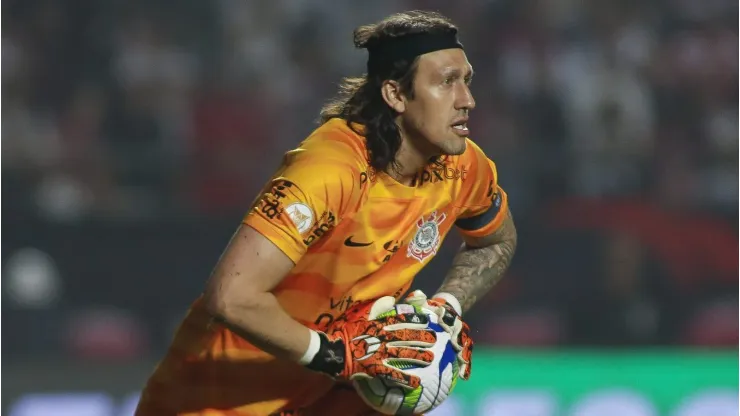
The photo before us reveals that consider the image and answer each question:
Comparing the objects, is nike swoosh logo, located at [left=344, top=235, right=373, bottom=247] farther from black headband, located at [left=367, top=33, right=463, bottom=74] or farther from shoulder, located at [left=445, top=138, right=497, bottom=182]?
→ black headband, located at [left=367, top=33, right=463, bottom=74]

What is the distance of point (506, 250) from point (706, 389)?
3.49m

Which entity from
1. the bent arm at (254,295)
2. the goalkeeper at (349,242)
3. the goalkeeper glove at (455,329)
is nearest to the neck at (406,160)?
the goalkeeper at (349,242)

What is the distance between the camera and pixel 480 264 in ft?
16.3

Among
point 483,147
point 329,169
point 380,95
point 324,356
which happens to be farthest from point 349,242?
point 483,147

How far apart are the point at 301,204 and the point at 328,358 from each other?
485 mm

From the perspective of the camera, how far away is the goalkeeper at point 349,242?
3893mm

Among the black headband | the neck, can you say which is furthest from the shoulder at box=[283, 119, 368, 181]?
the black headband

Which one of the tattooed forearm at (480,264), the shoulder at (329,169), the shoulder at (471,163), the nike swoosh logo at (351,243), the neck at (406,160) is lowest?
the tattooed forearm at (480,264)

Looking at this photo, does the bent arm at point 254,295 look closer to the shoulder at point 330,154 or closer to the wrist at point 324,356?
the wrist at point 324,356

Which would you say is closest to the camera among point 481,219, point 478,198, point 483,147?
point 478,198

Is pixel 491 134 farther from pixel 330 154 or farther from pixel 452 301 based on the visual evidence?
pixel 330 154

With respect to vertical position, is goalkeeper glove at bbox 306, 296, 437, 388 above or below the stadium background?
above

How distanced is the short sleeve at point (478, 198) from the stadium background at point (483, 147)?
2.91m

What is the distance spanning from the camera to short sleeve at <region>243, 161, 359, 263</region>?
383 centimetres
